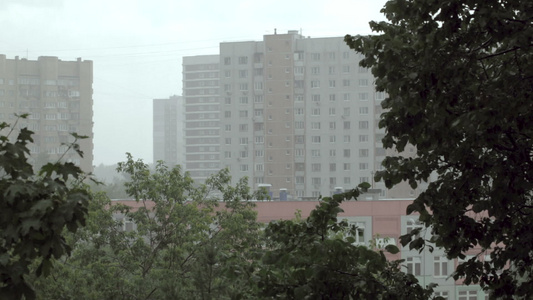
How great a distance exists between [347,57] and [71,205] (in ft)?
231

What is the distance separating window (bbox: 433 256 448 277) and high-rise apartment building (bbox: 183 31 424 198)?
31.0 meters

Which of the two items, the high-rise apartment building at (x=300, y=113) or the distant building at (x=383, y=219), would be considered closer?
the distant building at (x=383, y=219)

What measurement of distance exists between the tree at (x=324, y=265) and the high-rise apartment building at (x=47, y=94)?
244ft

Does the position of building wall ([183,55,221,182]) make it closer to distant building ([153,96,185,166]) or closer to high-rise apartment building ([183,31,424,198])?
distant building ([153,96,185,166])

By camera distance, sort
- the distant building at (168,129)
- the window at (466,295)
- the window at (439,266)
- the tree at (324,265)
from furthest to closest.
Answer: the distant building at (168,129)
the window at (466,295)
the window at (439,266)
the tree at (324,265)

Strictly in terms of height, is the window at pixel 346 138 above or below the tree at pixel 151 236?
above

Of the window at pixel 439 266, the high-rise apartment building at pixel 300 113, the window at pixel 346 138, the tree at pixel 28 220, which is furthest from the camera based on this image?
the window at pixel 346 138

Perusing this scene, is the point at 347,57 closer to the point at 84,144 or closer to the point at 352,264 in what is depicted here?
the point at 84,144

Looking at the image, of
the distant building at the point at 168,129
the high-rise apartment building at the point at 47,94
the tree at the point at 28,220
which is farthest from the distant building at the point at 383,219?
the distant building at the point at 168,129

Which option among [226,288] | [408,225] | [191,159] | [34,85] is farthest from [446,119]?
[191,159]

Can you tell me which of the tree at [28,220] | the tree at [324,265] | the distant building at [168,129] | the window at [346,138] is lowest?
the tree at [324,265]

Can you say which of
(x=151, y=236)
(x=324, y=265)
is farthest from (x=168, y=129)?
(x=324, y=265)

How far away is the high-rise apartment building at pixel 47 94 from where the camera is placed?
78.8 m

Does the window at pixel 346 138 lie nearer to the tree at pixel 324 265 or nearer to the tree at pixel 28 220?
the tree at pixel 324 265
